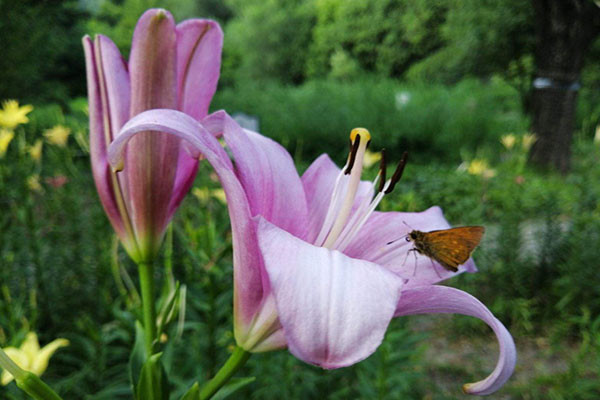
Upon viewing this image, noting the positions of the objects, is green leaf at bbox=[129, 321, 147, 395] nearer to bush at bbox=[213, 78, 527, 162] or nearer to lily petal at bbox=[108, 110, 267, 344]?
lily petal at bbox=[108, 110, 267, 344]

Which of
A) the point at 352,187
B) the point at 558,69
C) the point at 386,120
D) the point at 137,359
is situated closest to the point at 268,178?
the point at 352,187

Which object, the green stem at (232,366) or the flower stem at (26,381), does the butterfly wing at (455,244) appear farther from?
the flower stem at (26,381)

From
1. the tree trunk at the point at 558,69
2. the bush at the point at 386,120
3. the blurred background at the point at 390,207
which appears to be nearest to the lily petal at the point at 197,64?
the blurred background at the point at 390,207

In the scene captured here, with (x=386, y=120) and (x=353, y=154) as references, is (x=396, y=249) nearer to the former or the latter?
(x=353, y=154)

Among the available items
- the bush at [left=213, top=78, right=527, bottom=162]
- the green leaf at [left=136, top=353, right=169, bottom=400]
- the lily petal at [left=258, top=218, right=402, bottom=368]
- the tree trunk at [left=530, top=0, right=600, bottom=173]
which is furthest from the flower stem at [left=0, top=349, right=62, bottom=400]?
the bush at [left=213, top=78, right=527, bottom=162]

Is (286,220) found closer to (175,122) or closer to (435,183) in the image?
(175,122)
